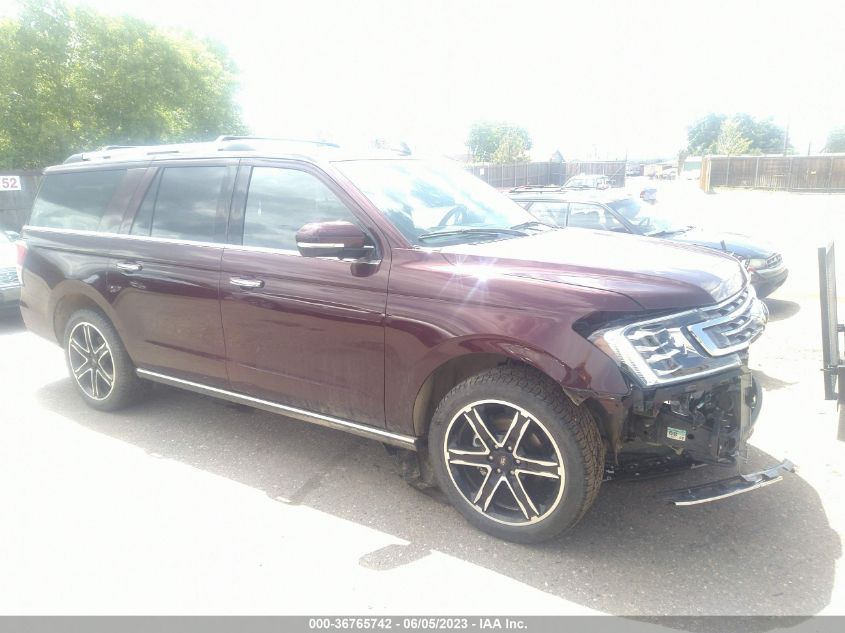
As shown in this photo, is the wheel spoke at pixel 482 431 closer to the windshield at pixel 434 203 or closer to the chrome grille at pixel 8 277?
the windshield at pixel 434 203

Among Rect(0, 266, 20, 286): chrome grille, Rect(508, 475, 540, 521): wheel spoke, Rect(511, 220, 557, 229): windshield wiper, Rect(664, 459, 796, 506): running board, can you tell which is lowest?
Rect(508, 475, 540, 521): wheel spoke

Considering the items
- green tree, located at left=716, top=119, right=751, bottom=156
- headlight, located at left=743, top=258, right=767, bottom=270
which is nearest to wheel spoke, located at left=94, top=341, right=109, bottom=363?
headlight, located at left=743, top=258, right=767, bottom=270

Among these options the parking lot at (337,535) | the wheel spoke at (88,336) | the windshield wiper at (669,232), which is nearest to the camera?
the parking lot at (337,535)

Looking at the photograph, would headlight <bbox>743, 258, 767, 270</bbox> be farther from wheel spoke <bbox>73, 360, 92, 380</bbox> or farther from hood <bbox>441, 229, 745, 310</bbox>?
wheel spoke <bbox>73, 360, 92, 380</bbox>

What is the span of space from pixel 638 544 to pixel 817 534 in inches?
34.0

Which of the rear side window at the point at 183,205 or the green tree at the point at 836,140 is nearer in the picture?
the rear side window at the point at 183,205

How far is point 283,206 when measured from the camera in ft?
12.6

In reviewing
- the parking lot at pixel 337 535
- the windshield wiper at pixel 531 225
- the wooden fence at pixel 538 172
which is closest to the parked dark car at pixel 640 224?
the parking lot at pixel 337 535

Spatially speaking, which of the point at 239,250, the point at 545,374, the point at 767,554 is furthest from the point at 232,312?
the point at 767,554

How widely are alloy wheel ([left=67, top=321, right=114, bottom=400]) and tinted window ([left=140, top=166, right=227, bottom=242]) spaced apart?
96 centimetres

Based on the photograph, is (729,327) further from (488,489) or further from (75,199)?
(75,199)

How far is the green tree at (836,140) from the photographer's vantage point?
69625mm

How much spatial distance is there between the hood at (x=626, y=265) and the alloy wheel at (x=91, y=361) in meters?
2.97

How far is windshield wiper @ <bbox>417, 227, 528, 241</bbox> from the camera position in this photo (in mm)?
3508
